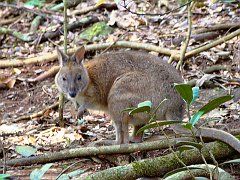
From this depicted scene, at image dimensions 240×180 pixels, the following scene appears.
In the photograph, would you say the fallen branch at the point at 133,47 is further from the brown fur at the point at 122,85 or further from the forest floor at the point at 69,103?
the brown fur at the point at 122,85

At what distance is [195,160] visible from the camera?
448 centimetres

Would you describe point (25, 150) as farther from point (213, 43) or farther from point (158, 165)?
point (213, 43)

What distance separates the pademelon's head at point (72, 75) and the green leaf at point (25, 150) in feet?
3.01

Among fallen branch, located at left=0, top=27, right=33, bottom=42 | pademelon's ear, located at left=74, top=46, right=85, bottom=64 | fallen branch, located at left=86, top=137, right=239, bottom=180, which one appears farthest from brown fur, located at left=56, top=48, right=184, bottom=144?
fallen branch, located at left=0, top=27, right=33, bottom=42

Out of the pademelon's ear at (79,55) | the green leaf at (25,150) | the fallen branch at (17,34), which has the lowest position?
the green leaf at (25,150)

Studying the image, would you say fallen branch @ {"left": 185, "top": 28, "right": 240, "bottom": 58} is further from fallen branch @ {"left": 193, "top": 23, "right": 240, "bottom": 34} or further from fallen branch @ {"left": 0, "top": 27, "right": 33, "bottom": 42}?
fallen branch @ {"left": 0, "top": 27, "right": 33, "bottom": 42}

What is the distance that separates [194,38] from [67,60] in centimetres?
311

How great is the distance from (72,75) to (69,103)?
1782mm

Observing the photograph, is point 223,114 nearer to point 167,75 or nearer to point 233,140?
point 167,75

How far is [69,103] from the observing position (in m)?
7.87

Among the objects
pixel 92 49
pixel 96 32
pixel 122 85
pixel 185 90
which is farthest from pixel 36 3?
pixel 185 90

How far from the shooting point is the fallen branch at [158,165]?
425 cm

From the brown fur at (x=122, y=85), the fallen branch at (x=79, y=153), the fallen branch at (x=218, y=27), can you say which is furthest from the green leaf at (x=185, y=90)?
the fallen branch at (x=218, y=27)

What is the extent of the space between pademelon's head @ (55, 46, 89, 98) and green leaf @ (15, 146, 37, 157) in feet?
3.01
